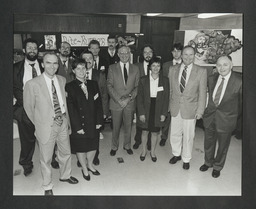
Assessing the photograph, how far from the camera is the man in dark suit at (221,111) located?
3209 millimetres

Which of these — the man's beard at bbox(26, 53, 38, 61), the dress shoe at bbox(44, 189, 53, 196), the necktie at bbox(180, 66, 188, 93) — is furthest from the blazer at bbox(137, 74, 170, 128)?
the dress shoe at bbox(44, 189, 53, 196)

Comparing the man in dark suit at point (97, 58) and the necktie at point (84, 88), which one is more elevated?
the man in dark suit at point (97, 58)

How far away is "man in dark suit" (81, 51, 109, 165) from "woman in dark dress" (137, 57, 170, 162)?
0.39 m

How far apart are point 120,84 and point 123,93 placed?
11 cm

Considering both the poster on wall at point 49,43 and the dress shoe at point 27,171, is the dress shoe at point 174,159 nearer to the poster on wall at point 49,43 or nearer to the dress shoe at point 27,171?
the dress shoe at point 27,171

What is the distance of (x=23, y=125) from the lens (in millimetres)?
3170

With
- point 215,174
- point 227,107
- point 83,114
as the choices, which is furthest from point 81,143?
point 227,107

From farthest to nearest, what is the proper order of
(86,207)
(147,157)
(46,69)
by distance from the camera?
(147,157) < (86,207) < (46,69)

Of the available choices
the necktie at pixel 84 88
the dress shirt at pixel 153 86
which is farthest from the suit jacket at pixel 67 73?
the dress shirt at pixel 153 86

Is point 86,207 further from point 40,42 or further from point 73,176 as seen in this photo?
point 40,42

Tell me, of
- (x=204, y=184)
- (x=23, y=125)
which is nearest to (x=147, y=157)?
(x=204, y=184)

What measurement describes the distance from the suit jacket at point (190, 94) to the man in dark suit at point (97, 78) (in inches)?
30.0

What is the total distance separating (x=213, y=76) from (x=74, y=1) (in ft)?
5.62

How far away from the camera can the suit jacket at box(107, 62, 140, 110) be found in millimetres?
3355
